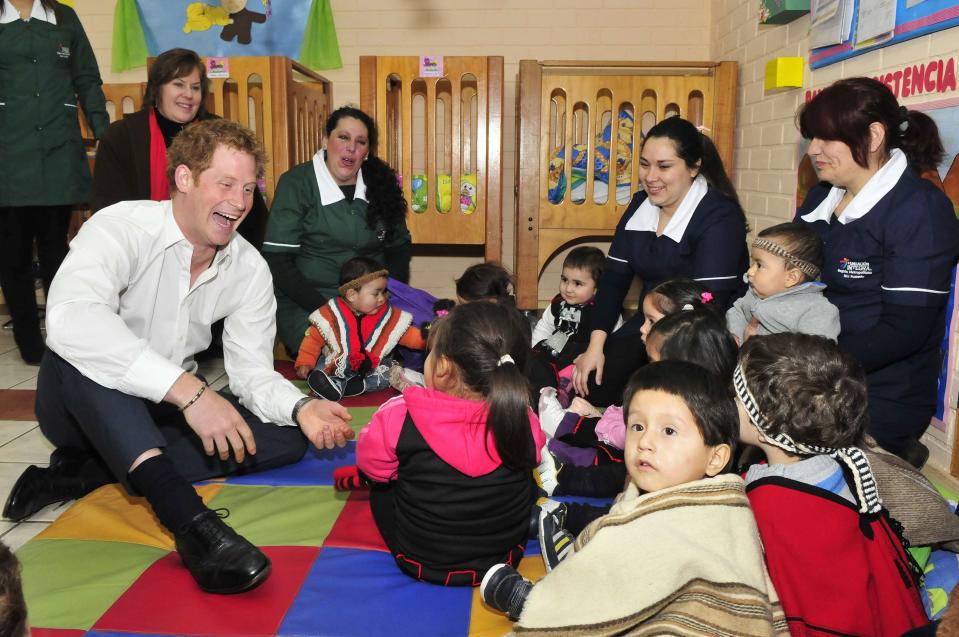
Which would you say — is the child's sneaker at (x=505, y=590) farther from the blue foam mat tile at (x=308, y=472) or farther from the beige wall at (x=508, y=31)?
the beige wall at (x=508, y=31)

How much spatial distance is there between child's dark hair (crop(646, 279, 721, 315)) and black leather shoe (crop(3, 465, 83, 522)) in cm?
172

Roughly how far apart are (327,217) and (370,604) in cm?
208

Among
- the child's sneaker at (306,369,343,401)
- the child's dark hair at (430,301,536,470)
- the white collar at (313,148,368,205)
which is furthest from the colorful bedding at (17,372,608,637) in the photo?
the white collar at (313,148,368,205)

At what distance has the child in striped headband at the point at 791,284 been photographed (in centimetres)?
223

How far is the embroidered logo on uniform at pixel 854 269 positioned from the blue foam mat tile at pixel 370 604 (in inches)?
54.5

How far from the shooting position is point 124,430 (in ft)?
5.83

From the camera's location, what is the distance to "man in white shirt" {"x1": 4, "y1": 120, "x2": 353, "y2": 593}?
175cm

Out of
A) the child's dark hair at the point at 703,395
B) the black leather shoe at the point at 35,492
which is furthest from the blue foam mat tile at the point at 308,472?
the child's dark hair at the point at 703,395

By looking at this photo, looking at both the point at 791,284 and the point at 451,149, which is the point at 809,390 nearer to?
the point at 791,284

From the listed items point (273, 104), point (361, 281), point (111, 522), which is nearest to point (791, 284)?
point (361, 281)

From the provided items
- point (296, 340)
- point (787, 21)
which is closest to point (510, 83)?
point (787, 21)

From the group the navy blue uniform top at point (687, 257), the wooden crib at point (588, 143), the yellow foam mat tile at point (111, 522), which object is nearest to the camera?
the yellow foam mat tile at point (111, 522)

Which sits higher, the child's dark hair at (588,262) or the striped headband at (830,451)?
the child's dark hair at (588,262)

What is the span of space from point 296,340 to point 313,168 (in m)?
0.73
